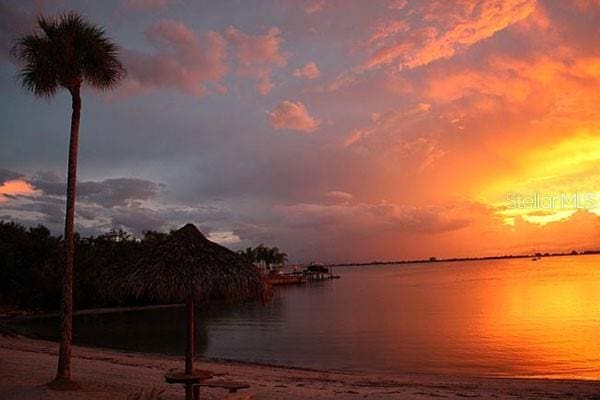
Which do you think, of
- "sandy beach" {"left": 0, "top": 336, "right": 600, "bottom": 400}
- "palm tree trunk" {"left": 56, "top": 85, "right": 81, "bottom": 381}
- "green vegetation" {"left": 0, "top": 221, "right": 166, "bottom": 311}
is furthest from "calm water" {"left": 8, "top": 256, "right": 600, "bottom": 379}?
"palm tree trunk" {"left": 56, "top": 85, "right": 81, "bottom": 381}

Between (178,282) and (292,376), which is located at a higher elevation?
(178,282)

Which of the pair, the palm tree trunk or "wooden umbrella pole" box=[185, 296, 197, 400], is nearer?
"wooden umbrella pole" box=[185, 296, 197, 400]

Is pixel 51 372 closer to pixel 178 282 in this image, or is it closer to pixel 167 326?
pixel 178 282

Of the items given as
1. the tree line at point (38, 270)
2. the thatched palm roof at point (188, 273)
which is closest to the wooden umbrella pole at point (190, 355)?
the thatched palm roof at point (188, 273)

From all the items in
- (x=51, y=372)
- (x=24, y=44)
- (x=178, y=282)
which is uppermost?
(x=24, y=44)

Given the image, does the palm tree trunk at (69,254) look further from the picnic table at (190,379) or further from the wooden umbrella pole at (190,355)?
the picnic table at (190,379)

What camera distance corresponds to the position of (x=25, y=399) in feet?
37.0

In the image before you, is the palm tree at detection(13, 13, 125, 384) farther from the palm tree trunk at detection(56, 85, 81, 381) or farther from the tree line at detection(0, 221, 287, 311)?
the tree line at detection(0, 221, 287, 311)

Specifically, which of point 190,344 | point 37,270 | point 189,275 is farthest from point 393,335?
point 37,270

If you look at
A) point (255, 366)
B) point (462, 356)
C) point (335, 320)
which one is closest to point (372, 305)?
point (335, 320)

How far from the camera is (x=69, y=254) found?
1205cm

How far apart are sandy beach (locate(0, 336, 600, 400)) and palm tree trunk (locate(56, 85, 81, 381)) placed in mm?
771

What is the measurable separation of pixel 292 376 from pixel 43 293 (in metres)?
40.8

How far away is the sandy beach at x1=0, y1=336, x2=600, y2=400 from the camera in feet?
43.4
